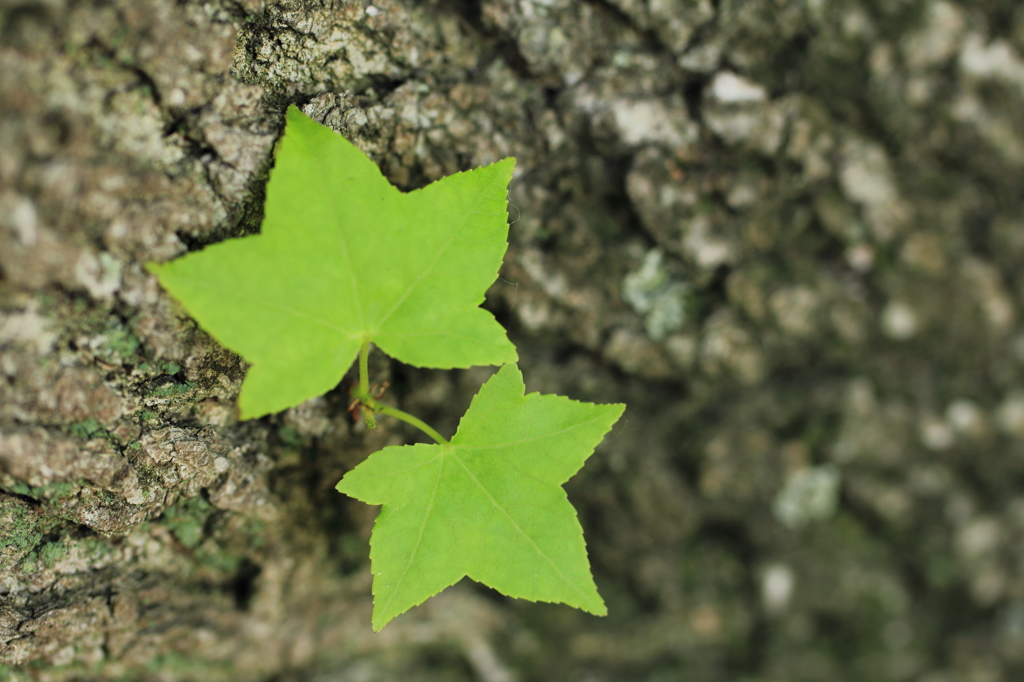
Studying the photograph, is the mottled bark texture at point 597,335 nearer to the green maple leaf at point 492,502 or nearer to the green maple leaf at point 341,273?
the green maple leaf at point 341,273

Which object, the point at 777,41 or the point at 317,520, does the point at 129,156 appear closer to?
the point at 317,520

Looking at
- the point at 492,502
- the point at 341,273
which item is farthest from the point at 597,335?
the point at 341,273

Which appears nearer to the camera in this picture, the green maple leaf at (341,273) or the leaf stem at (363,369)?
the green maple leaf at (341,273)

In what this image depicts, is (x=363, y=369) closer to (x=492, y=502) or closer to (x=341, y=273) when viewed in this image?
(x=341, y=273)

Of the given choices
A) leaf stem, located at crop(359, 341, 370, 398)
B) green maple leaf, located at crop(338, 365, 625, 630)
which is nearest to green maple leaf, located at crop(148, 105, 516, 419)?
leaf stem, located at crop(359, 341, 370, 398)

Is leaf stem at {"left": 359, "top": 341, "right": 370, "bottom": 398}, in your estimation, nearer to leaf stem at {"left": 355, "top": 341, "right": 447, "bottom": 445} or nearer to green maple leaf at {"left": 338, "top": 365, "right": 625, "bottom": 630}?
leaf stem at {"left": 355, "top": 341, "right": 447, "bottom": 445}

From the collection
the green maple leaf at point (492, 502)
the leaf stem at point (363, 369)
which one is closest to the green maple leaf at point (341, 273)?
the leaf stem at point (363, 369)

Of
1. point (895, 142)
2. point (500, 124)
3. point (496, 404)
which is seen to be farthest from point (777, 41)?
point (496, 404)
